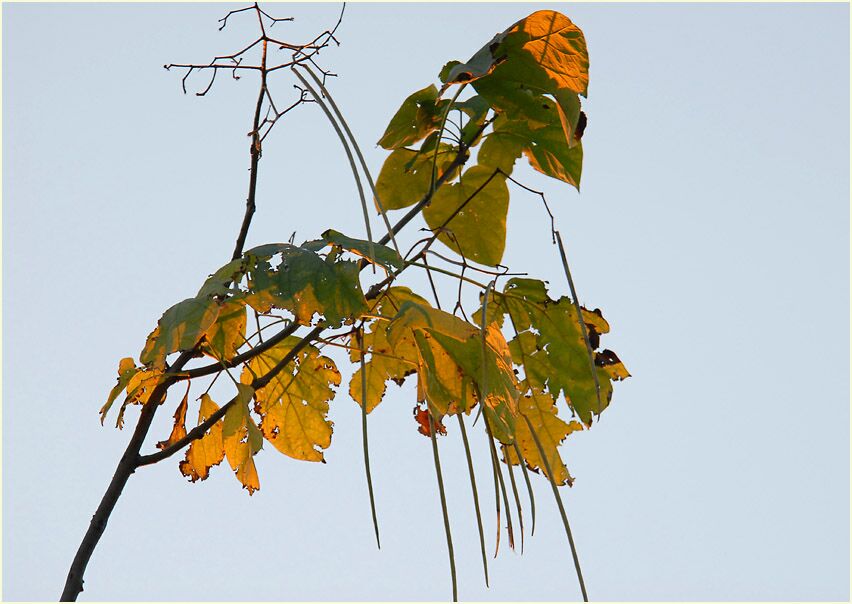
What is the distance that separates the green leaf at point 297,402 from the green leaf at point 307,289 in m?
0.23

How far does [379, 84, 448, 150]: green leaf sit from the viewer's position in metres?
1.04

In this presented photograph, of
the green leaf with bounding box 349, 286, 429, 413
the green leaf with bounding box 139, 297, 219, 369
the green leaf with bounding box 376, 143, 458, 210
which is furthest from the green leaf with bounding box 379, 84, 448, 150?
the green leaf with bounding box 139, 297, 219, 369

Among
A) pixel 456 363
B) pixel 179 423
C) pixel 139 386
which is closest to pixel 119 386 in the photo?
pixel 139 386

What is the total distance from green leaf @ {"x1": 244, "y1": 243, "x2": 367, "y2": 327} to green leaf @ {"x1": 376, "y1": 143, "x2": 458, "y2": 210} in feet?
0.81

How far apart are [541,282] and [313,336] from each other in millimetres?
297

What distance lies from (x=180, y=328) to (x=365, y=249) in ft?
0.54

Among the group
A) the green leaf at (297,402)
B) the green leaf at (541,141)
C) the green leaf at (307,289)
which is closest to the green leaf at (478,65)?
the green leaf at (541,141)

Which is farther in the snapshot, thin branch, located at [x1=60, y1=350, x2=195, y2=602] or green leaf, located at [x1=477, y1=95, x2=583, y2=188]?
green leaf, located at [x1=477, y1=95, x2=583, y2=188]

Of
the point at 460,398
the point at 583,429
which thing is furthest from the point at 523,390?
the point at 460,398

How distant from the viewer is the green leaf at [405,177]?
1.12 m

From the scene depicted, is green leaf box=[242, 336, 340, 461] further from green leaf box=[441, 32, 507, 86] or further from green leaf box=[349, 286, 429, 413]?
green leaf box=[441, 32, 507, 86]

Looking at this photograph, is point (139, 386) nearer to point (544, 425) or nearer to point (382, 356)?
point (382, 356)

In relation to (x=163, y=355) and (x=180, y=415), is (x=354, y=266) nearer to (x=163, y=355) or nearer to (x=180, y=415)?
(x=163, y=355)

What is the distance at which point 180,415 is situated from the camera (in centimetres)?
111
